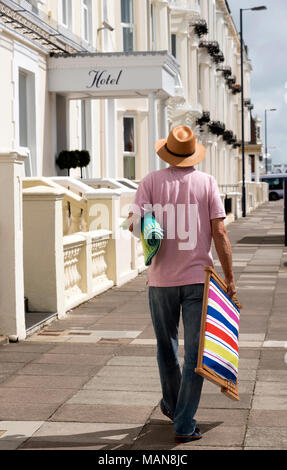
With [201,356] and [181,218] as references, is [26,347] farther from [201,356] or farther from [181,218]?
[201,356]

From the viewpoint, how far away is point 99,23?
890 inches

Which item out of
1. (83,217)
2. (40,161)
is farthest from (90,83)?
(83,217)

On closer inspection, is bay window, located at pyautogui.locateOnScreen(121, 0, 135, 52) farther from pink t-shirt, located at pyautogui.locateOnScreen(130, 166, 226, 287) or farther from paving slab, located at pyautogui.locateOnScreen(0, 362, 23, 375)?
pink t-shirt, located at pyautogui.locateOnScreen(130, 166, 226, 287)

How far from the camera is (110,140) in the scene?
23562mm

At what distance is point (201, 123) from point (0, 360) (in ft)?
98.4

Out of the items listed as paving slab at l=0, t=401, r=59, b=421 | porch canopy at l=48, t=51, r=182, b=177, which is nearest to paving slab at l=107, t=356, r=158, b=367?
paving slab at l=0, t=401, r=59, b=421

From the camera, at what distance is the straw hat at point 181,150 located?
5898mm

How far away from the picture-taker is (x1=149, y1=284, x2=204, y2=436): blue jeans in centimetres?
565

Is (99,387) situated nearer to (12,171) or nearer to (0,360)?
(0,360)

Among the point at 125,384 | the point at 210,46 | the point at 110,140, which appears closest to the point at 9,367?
the point at 125,384

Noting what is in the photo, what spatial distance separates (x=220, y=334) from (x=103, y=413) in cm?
122

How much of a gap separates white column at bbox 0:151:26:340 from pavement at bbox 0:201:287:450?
275mm

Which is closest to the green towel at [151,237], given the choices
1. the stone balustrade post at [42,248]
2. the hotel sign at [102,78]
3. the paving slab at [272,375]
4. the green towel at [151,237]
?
the green towel at [151,237]
